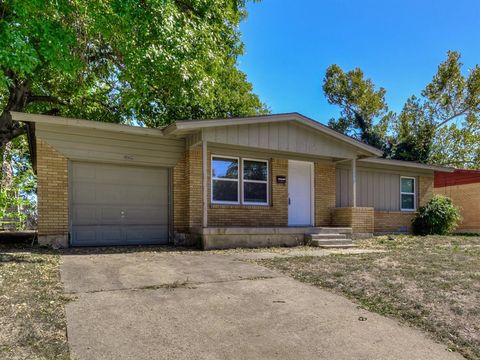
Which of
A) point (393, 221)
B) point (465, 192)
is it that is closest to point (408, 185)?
point (393, 221)

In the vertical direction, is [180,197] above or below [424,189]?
below

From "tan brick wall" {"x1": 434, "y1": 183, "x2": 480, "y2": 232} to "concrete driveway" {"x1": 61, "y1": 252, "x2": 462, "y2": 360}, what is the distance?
49.0 feet

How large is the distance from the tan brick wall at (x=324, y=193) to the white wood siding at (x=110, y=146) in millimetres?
5038

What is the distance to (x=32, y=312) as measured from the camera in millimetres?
4062

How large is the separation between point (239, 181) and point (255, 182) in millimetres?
611

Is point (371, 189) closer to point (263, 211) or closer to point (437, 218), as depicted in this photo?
point (437, 218)

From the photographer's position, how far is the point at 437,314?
4.61 m

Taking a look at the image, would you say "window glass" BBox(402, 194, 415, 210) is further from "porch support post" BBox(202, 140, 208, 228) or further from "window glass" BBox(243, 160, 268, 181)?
"porch support post" BBox(202, 140, 208, 228)

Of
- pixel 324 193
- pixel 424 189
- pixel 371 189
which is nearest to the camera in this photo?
pixel 324 193

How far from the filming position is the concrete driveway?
3.49 metres

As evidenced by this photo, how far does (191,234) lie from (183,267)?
355 centimetres

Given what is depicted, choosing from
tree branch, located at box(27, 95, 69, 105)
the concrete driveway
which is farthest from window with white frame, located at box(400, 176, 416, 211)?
tree branch, located at box(27, 95, 69, 105)

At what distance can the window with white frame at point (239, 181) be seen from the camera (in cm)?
1138

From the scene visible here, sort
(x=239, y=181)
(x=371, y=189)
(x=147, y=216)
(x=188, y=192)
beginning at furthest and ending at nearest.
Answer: (x=371, y=189) → (x=239, y=181) → (x=188, y=192) → (x=147, y=216)
